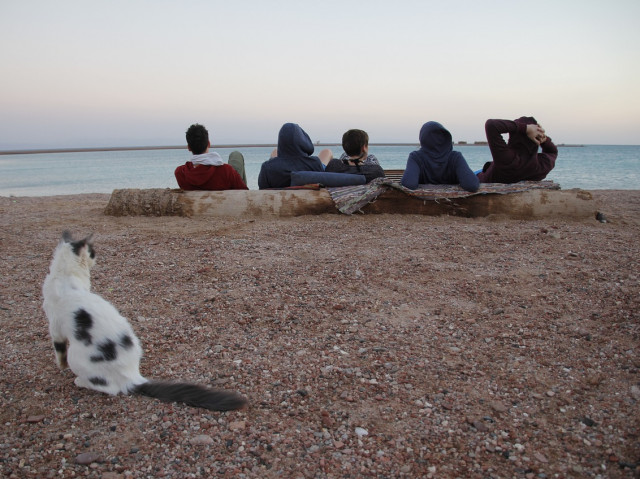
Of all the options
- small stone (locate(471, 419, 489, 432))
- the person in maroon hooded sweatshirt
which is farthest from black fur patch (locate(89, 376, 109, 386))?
the person in maroon hooded sweatshirt

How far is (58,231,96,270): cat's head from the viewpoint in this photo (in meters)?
2.56

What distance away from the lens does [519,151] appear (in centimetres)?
706

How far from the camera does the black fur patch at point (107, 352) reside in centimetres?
232

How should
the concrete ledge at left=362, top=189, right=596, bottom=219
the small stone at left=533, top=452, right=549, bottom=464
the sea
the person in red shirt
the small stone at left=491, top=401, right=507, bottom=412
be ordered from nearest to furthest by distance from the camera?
the small stone at left=533, top=452, right=549, bottom=464, the small stone at left=491, top=401, right=507, bottom=412, the concrete ledge at left=362, top=189, right=596, bottom=219, the person in red shirt, the sea

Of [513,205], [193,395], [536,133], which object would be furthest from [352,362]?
[536,133]

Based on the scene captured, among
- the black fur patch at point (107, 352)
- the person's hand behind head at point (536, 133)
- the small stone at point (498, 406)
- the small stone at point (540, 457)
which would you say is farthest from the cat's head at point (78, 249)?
the person's hand behind head at point (536, 133)

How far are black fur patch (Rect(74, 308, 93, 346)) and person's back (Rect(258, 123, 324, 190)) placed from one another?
5177mm

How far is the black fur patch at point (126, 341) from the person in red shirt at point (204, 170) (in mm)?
4984

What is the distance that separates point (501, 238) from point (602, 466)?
148 inches

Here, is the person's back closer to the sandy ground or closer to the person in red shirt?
the person in red shirt

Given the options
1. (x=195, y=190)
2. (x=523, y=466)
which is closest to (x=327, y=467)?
(x=523, y=466)

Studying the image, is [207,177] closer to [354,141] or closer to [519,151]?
[354,141]

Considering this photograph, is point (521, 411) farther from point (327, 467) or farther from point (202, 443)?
point (202, 443)

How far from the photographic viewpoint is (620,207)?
810 cm
